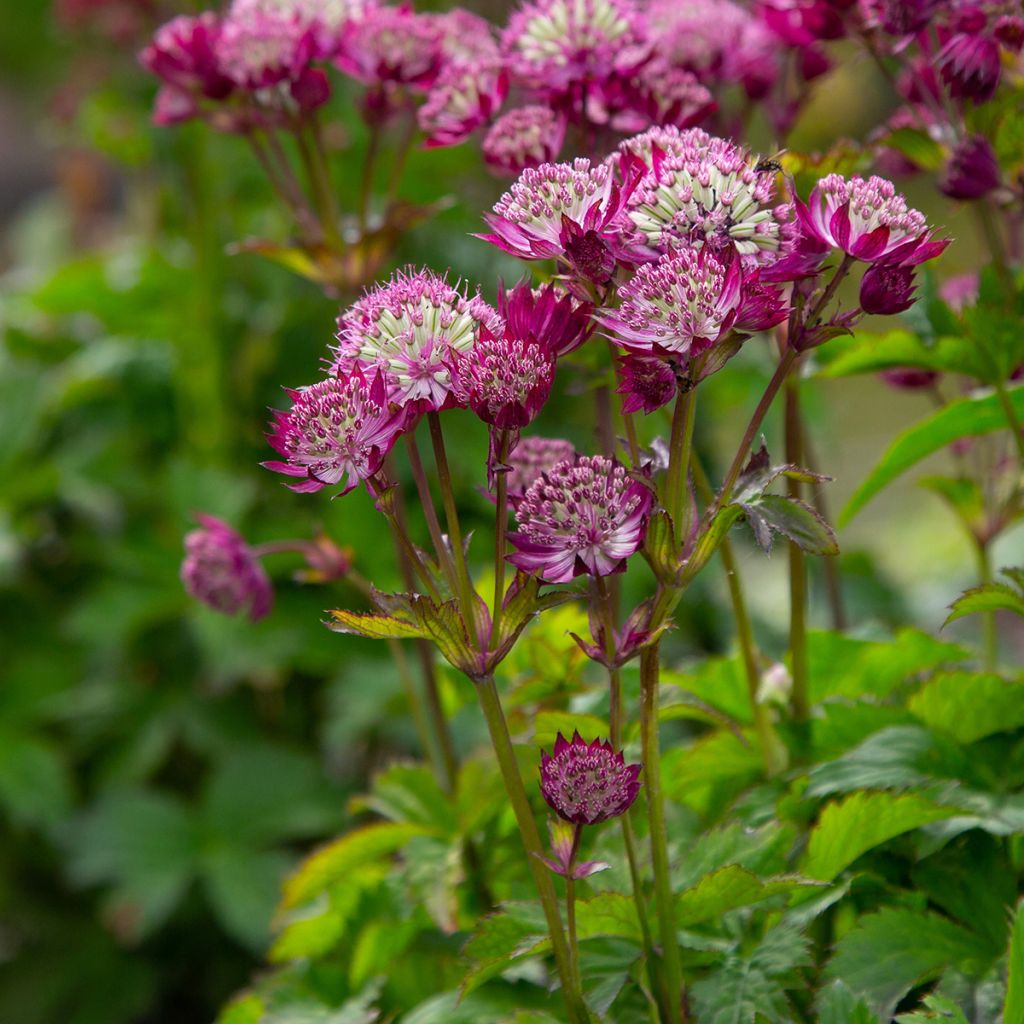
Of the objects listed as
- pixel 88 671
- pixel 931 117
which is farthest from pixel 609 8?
pixel 88 671

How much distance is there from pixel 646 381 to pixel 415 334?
0.12 m

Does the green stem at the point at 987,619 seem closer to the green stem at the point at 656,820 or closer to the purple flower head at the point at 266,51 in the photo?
the green stem at the point at 656,820

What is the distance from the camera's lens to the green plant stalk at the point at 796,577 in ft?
2.99

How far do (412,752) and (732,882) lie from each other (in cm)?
113

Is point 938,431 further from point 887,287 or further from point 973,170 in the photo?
point 887,287

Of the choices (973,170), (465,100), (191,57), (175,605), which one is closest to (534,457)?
(465,100)

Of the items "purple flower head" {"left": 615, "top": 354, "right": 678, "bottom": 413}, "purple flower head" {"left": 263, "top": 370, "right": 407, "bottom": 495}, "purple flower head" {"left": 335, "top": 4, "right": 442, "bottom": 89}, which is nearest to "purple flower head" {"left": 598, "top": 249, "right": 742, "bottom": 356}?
"purple flower head" {"left": 615, "top": 354, "right": 678, "bottom": 413}

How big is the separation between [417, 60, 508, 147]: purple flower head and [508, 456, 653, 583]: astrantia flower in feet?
1.18

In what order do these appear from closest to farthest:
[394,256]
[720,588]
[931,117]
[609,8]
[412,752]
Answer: [609,8]
[931,117]
[412,752]
[720,588]
[394,256]

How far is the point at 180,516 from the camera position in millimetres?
1896

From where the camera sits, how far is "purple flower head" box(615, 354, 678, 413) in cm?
64

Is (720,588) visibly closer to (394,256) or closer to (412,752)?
(412,752)

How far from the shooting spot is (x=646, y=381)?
65cm

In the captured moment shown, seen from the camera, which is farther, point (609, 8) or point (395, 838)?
point (395, 838)
